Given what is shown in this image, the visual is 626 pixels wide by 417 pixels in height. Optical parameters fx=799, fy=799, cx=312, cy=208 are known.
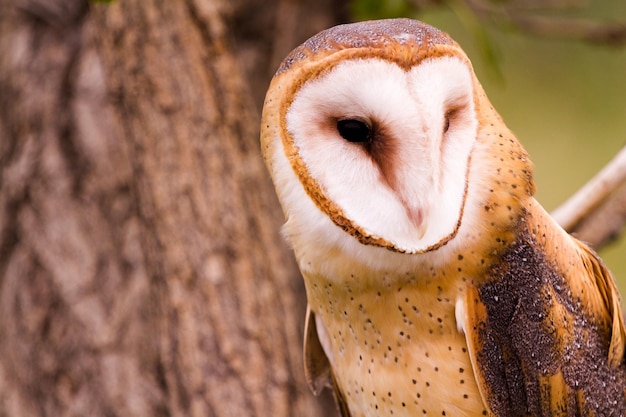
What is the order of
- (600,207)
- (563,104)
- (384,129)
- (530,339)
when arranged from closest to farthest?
(384,129) → (530,339) → (600,207) → (563,104)

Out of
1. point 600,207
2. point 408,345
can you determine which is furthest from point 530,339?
point 600,207

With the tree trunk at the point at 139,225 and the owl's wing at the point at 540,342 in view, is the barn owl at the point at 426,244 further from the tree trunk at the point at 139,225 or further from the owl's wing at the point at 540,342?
the tree trunk at the point at 139,225

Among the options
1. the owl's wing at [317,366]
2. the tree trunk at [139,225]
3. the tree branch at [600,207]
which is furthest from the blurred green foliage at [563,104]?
the owl's wing at [317,366]

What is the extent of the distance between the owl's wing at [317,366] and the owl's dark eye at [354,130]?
1.44ft

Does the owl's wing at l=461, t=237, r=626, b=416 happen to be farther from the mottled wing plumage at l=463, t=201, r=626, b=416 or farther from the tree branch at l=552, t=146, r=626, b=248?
the tree branch at l=552, t=146, r=626, b=248

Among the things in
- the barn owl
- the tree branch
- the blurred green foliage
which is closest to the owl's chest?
the barn owl

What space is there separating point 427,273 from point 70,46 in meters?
1.40

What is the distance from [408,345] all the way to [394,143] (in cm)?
32

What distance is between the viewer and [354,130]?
0.80 m

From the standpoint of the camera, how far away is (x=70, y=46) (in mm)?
2008

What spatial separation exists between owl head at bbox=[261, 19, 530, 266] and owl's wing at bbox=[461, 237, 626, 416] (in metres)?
0.13

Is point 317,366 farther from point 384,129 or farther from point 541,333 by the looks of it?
point 384,129

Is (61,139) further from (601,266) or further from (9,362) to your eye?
(601,266)

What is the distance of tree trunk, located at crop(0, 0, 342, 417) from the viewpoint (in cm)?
153
